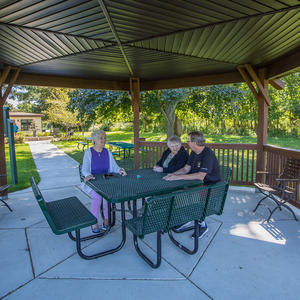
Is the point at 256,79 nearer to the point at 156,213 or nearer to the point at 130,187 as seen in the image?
the point at 130,187

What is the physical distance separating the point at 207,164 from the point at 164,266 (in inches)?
49.1

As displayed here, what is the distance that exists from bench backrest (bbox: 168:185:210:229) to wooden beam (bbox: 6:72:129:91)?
14.7ft

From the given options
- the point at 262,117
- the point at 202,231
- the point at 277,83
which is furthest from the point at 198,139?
the point at 277,83

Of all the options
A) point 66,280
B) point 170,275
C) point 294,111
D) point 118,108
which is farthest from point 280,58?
point 294,111

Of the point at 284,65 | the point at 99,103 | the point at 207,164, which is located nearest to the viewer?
the point at 207,164

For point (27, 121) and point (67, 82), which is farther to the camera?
point (27, 121)

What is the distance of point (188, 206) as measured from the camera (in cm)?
236

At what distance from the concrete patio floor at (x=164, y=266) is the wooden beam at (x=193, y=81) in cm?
320

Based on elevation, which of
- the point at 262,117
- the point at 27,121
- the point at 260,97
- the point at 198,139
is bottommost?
the point at 198,139

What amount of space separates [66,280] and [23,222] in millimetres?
1739

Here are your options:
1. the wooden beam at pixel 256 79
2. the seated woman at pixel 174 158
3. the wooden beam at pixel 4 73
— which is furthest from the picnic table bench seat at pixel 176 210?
the wooden beam at pixel 4 73

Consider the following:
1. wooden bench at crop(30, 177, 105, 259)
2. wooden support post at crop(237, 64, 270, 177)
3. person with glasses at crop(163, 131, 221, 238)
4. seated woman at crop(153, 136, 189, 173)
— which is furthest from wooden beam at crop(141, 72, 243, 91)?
wooden bench at crop(30, 177, 105, 259)

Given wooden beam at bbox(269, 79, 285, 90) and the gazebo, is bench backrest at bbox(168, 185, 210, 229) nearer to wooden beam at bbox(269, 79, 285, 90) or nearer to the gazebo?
the gazebo

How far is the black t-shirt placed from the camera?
2.87 meters
